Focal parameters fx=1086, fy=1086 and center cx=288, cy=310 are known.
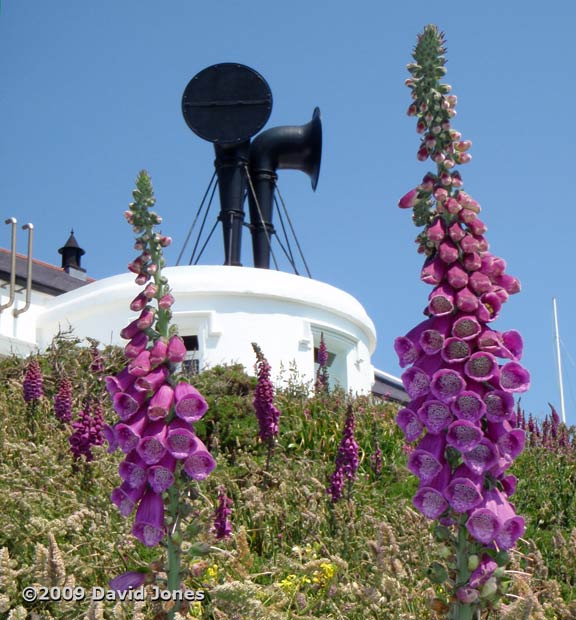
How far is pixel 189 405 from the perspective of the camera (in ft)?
16.0

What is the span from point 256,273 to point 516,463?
8.68 metres

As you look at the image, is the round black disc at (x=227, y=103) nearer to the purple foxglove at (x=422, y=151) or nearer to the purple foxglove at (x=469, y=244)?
the purple foxglove at (x=422, y=151)

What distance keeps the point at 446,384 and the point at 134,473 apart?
4.68ft

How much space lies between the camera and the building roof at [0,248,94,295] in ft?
78.2

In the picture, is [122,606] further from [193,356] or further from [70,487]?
[193,356]

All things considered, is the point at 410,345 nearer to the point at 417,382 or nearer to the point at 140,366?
the point at 417,382

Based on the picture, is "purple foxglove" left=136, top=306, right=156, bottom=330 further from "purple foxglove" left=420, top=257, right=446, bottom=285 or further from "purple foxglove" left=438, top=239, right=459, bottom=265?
"purple foxglove" left=438, top=239, right=459, bottom=265

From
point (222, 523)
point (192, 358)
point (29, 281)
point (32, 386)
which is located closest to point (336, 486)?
point (222, 523)

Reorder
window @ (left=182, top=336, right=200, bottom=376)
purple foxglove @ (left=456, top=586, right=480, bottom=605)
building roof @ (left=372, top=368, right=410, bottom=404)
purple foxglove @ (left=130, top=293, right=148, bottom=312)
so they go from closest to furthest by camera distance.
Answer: purple foxglove @ (left=456, top=586, right=480, bottom=605) < purple foxglove @ (left=130, top=293, right=148, bottom=312) < window @ (left=182, top=336, right=200, bottom=376) < building roof @ (left=372, top=368, right=410, bottom=404)

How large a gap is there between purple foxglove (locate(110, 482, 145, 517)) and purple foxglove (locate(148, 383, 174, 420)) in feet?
1.08

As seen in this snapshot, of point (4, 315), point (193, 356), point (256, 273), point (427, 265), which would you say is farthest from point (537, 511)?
point (4, 315)

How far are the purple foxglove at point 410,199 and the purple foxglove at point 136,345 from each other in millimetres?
1365

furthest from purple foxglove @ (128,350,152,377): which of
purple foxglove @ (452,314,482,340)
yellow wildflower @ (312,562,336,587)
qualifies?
yellow wildflower @ (312,562,336,587)

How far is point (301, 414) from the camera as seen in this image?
1238 cm
